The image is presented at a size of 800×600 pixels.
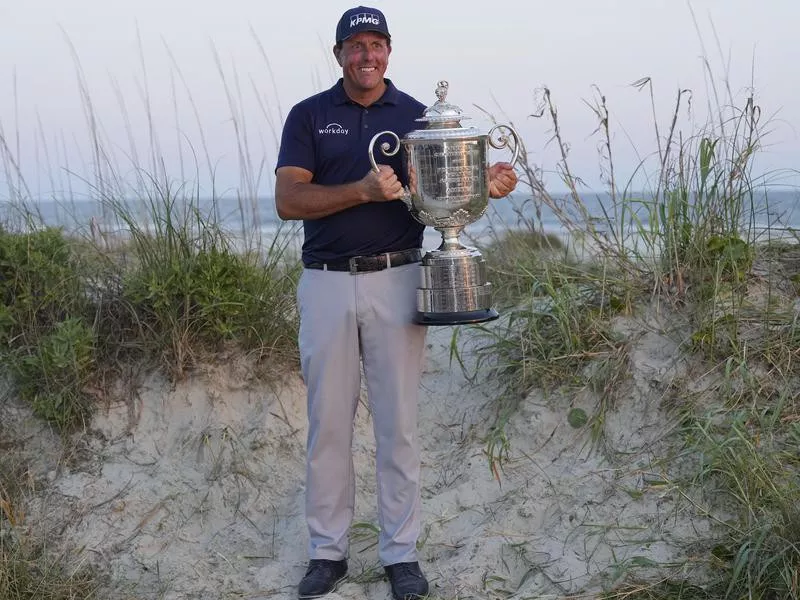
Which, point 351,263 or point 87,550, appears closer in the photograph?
point 351,263

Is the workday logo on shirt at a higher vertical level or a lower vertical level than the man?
higher

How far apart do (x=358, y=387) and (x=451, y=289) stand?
1.95 ft

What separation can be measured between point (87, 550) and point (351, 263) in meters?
1.91

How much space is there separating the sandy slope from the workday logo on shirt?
5.83 feet

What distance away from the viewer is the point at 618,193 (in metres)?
5.61

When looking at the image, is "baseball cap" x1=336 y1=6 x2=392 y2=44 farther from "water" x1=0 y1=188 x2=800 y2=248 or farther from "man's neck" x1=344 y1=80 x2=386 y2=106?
"water" x1=0 y1=188 x2=800 y2=248

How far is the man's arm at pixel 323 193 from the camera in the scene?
12.1 ft

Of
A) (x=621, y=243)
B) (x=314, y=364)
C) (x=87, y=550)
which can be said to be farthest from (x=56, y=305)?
(x=621, y=243)

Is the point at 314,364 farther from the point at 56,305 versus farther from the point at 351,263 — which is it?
the point at 56,305

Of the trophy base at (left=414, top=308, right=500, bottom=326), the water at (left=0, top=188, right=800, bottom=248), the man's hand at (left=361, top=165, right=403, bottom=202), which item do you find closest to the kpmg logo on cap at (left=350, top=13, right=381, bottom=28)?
the man's hand at (left=361, top=165, right=403, bottom=202)

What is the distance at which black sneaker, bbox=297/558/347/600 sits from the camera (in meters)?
4.13

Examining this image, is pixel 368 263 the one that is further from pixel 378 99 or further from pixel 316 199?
pixel 378 99

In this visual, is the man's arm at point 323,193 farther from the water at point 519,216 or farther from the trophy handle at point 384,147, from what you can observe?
the water at point 519,216

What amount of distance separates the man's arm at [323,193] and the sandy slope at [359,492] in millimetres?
1549
